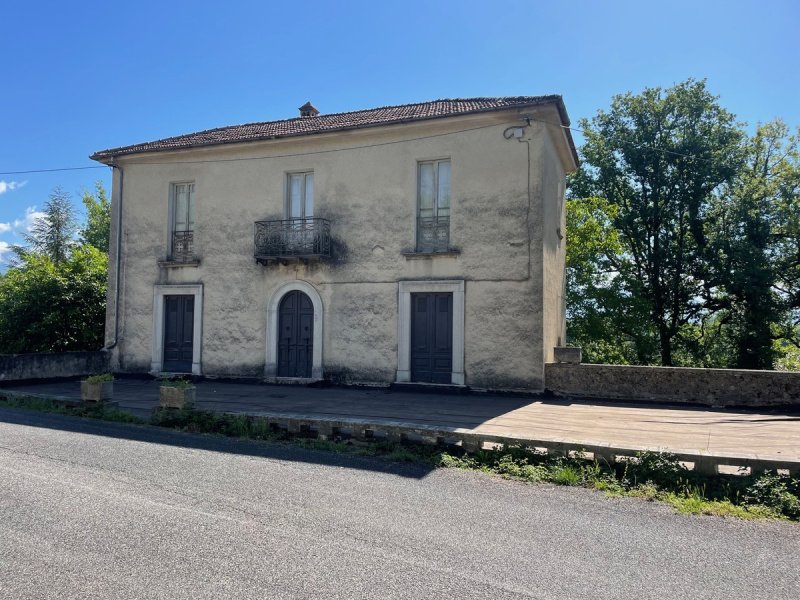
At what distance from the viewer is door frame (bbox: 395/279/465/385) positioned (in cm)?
1295

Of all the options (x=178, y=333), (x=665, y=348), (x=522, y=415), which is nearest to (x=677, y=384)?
(x=522, y=415)

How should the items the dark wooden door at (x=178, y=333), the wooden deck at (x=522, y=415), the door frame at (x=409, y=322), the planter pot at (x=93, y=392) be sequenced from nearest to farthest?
the wooden deck at (x=522, y=415)
the planter pot at (x=93, y=392)
the door frame at (x=409, y=322)
the dark wooden door at (x=178, y=333)

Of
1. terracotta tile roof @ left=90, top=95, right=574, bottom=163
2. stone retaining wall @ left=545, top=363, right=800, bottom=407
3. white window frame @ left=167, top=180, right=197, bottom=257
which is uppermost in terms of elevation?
terracotta tile roof @ left=90, top=95, right=574, bottom=163

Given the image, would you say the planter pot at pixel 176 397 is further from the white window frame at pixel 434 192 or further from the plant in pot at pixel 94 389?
the white window frame at pixel 434 192

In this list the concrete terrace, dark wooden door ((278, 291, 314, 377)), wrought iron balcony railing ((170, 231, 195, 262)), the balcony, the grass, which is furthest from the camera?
wrought iron balcony railing ((170, 231, 195, 262))

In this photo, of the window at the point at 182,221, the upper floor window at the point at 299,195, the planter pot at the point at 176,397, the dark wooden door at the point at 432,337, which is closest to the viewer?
the planter pot at the point at 176,397

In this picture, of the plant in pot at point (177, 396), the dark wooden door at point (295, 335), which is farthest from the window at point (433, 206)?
the plant in pot at point (177, 396)

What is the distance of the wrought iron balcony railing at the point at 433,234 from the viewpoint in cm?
1352

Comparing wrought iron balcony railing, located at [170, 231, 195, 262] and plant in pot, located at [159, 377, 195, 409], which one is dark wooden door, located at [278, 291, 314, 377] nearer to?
wrought iron balcony railing, located at [170, 231, 195, 262]

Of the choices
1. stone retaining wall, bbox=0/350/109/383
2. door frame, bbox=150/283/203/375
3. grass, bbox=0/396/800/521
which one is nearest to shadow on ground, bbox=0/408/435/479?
grass, bbox=0/396/800/521

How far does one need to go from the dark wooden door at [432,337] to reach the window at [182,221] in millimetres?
6960

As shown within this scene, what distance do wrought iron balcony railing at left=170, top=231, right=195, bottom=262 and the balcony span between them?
7.99ft

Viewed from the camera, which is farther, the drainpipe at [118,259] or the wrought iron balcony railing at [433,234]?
the drainpipe at [118,259]

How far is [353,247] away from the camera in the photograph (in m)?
14.1
